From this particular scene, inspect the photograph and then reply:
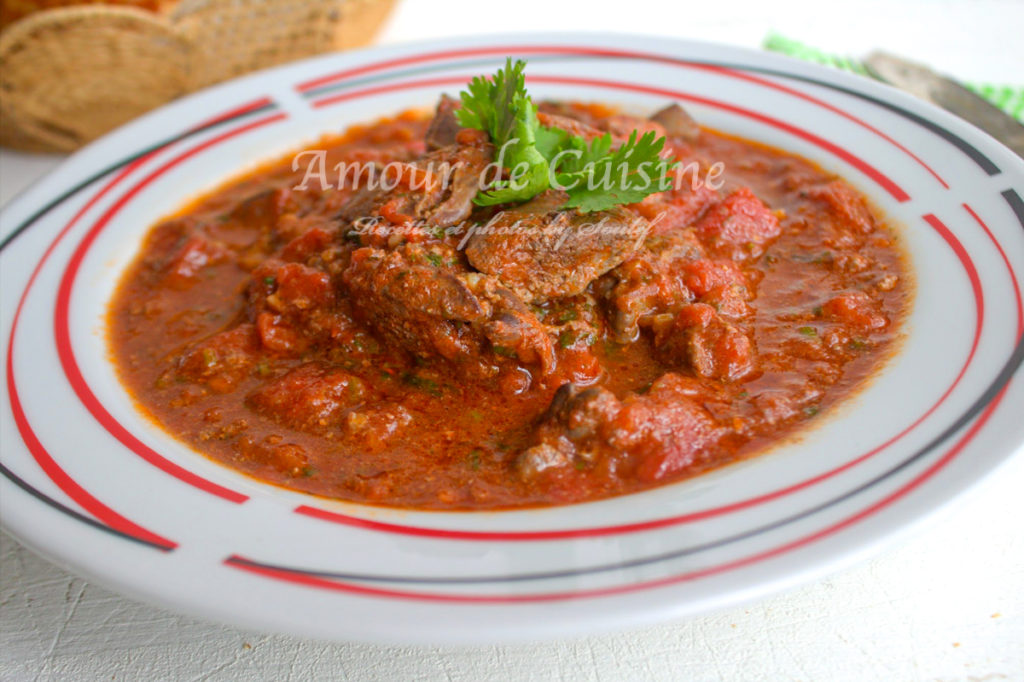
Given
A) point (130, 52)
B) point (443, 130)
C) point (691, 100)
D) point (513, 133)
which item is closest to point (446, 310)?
point (513, 133)

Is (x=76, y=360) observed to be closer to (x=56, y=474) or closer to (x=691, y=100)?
(x=56, y=474)

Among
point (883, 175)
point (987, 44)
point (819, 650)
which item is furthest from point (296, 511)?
point (987, 44)

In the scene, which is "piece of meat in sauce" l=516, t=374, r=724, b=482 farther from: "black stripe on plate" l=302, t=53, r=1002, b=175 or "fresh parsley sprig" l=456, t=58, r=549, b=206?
"black stripe on plate" l=302, t=53, r=1002, b=175

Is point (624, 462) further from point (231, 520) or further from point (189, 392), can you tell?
point (189, 392)

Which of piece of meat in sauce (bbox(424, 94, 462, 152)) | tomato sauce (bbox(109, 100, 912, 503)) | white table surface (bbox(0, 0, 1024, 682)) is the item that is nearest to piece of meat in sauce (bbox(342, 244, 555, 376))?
tomato sauce (bbox(109, 100, 912, 503))

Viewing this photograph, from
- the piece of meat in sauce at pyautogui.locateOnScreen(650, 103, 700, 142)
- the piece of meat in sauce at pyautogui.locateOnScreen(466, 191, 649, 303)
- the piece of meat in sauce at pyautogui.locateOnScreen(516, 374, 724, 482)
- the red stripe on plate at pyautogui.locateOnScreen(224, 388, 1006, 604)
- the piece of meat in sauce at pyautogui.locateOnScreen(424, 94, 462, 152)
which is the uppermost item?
the piece of meat in sauce at pyautogui.locateOnScreen(650, 103, 700, 142)

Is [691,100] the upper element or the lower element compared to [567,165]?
upper

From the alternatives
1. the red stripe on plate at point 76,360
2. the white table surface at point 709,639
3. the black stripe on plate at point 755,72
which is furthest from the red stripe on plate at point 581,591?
the black stripe on plate at point 755,72
